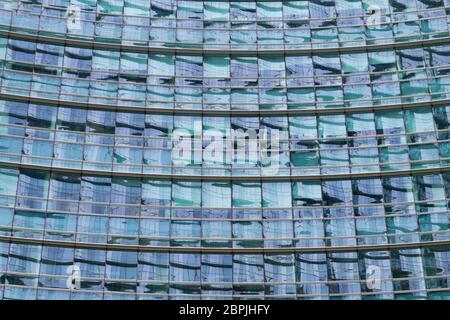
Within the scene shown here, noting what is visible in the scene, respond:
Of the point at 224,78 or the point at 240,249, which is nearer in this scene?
the point at 240,249

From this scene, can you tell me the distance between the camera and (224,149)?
4772cm

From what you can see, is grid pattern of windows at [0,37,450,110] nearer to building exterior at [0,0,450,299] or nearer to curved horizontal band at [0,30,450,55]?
building exterior at [0,0,450,299]

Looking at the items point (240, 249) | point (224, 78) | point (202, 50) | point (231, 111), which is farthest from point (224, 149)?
point (202, 50)

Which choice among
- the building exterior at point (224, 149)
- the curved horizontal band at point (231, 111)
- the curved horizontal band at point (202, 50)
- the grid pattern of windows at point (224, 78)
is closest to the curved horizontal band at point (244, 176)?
the building exterior at point (224, 149)

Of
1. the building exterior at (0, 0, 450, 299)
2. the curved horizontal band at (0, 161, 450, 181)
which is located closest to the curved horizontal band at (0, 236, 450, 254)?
the building exterior at (0, 0, 450, 299)

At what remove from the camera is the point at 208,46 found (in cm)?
5012

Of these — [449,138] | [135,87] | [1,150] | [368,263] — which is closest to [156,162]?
[135,87]

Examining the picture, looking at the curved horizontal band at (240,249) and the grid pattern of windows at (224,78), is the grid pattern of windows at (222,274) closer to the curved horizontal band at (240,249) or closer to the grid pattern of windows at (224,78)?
the curved horizontal band at (240,249)

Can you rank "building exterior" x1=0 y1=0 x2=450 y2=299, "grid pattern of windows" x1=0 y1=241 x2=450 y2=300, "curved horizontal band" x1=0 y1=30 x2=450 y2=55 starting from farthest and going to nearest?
"curved horizontal band" x1=0 y1=30 x2=450 y2=55, "building exterior" x1=0 y1=0 x2=450 y2=299, "grid pattern of windows" x1=0 y1=241 x2=450 y2=300

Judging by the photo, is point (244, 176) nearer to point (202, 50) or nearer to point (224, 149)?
point (224, 149)

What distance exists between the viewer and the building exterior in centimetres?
4447

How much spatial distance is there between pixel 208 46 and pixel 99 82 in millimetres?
5966

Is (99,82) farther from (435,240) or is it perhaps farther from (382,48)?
(435,240)

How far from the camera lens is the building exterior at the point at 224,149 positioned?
44469mm
